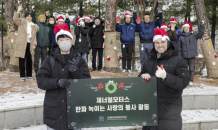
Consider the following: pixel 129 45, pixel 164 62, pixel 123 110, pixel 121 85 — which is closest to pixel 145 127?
pixel 123 110

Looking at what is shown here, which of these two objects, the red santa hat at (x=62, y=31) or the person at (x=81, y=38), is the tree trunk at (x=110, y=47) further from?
the red santa hat at (x=62, y=31)

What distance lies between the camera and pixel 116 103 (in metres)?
2.41

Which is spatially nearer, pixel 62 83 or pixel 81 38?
pixel 62 83

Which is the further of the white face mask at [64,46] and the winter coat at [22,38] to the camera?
the winter coat at [22,38]

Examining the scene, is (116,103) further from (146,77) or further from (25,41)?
(25,41)

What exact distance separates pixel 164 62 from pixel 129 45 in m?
4.73

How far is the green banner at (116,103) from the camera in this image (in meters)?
2.35

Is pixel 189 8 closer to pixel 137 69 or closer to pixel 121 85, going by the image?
pixel 137 69

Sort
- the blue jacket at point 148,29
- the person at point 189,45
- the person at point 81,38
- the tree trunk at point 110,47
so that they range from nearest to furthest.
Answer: the person at point 189,45
the blue jacket at point 148,29
the person at point 81,38
the tree trunk at point 110,47

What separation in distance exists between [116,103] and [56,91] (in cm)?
67

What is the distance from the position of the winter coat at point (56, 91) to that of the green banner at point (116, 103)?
5.4 inches

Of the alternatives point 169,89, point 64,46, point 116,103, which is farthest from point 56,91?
point 169,89

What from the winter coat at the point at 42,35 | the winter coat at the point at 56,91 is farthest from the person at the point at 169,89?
the winter coat at the point at 42,35

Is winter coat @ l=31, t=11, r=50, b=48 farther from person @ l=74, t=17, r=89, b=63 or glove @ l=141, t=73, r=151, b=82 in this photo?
glove @ l=141, t=73, r=151, b=82
